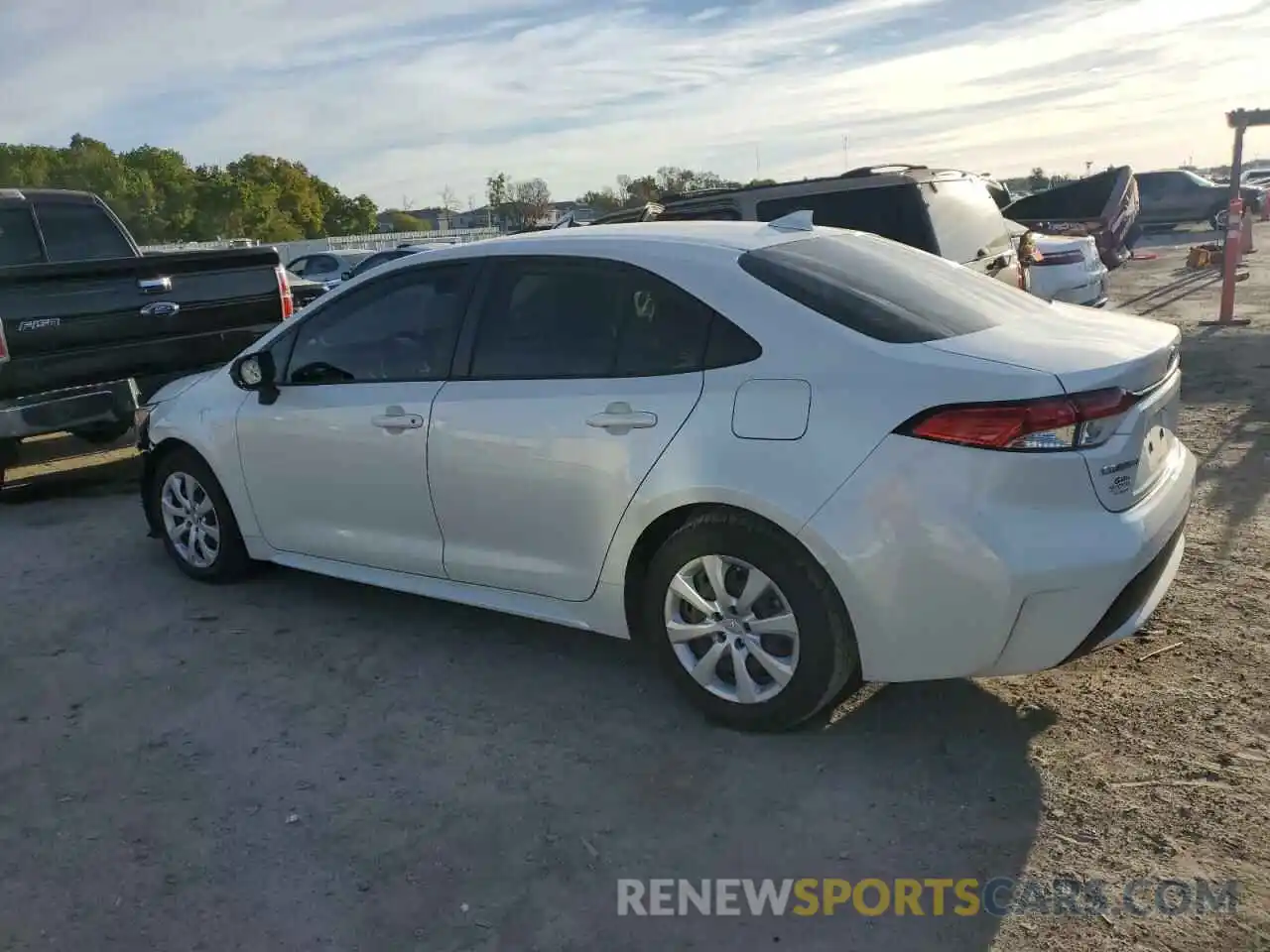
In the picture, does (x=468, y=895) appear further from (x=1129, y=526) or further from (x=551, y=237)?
(x=551, y=237)

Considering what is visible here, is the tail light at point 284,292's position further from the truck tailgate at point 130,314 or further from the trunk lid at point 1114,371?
the trunk lid at point 1114,371

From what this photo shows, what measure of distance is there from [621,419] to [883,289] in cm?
101

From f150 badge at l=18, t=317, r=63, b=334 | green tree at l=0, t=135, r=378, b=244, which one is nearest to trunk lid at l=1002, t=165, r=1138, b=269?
f150 badge at l=18, t=317, r=63, b=334

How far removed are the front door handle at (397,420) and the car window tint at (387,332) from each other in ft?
0.51

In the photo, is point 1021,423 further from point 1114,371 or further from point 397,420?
point 397,420

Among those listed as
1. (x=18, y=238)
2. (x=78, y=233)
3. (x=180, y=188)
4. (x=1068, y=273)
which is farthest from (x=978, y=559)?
(x=180, y=188)

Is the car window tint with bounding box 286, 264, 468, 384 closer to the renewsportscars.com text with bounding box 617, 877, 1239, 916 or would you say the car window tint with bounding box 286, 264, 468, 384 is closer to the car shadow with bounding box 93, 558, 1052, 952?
the car shadow with bounding box 93, 558, 1052, 952

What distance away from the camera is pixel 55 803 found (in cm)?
361

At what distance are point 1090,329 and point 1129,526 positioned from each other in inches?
34.1

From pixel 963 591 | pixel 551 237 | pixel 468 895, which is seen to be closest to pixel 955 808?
pixel 963 591

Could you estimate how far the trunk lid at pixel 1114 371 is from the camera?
10.9 feet

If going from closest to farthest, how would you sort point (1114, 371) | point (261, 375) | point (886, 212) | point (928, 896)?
point (928, 896) → point (1114, 371) → point (261, 375) → point (886, 212)

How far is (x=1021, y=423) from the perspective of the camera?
321 cm

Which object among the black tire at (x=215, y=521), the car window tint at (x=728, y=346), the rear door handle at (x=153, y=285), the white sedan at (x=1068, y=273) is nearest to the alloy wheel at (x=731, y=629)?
the car window tint at (x=728, y=346)
